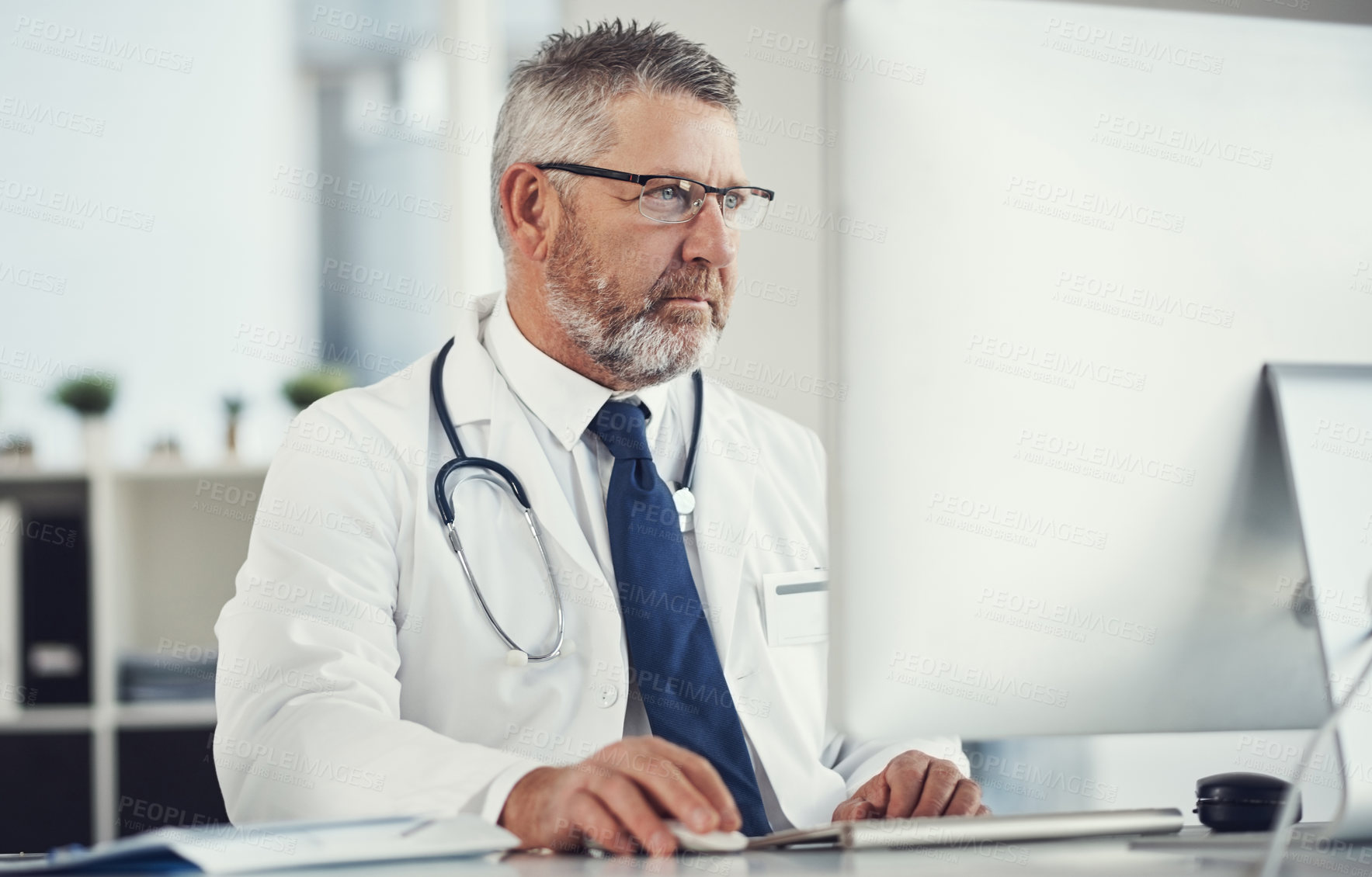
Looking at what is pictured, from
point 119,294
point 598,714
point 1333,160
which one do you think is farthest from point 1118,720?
point 119,294

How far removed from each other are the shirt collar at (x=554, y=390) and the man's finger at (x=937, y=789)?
67 cm

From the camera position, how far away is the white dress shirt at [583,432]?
1361mm

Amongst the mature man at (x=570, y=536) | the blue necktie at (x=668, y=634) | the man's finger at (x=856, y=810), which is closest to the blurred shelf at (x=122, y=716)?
the mature man at (x=570, y=536)

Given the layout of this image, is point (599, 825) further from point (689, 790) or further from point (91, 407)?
point (91, 407)

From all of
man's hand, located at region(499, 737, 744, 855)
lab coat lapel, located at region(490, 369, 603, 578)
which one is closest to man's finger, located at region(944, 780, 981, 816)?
man's hand, located at region(499, 737, 744, 855)

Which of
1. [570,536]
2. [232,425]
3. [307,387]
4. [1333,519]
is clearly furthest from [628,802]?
[232,425]

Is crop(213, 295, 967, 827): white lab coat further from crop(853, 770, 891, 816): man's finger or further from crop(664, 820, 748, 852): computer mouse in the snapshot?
crop(664, 820, 748, 852): computer mouse

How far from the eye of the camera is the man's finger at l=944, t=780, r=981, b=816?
0.93 meters

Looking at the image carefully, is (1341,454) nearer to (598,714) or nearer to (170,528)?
(598,714)

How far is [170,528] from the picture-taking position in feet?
9.35

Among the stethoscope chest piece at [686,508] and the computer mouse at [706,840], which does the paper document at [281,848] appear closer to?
the computer mouse at [706,840]

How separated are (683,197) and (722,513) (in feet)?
1.45

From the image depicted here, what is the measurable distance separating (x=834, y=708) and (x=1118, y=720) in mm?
192

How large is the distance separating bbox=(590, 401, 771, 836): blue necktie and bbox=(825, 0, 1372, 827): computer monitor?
544mm
